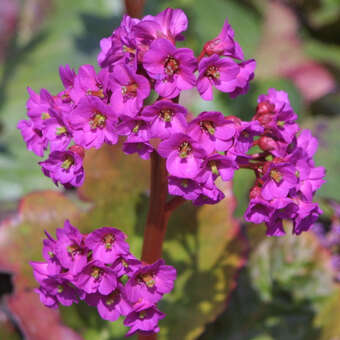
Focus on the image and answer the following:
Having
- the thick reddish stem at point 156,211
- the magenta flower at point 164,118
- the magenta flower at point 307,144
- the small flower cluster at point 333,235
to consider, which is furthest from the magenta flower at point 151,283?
the small flower cluster at point 333,235

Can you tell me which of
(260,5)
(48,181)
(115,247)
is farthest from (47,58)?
(115,247)

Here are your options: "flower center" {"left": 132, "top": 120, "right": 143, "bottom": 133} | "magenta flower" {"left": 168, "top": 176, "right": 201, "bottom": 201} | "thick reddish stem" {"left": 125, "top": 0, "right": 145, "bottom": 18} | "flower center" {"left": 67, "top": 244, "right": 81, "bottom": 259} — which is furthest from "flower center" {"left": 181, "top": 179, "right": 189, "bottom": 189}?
"thick reddish stem" {"left": 125, "top": 0, "right": 145, "bottom": 18}

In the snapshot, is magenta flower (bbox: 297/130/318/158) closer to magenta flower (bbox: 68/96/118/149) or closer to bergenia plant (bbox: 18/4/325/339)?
bergenia plant (bbox: 18/4/325/339)

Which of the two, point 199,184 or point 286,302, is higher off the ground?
point 199,184

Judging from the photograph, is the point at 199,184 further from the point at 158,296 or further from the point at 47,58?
the point at 47,58

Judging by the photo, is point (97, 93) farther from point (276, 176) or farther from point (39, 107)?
point (276, 176)
